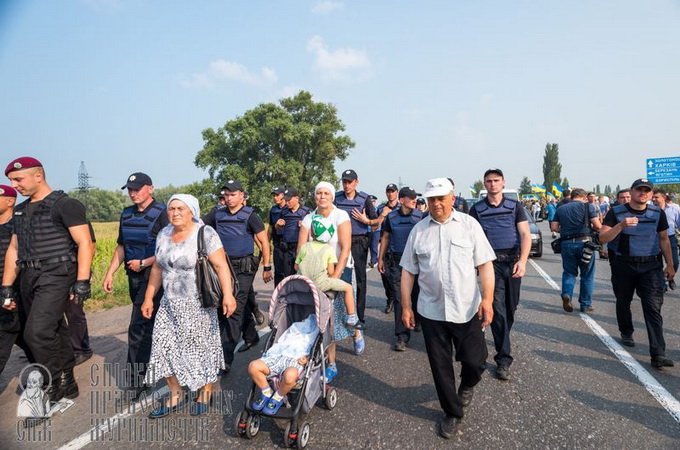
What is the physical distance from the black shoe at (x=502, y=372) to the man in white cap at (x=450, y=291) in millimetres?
919

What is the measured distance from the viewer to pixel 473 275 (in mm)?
3064

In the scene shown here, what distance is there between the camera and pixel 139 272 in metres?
4.10

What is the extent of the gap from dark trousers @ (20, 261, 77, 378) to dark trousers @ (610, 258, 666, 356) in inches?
242

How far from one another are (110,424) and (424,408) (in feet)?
9.14

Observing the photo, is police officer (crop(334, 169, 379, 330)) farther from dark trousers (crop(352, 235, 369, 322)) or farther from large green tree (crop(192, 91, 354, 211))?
large green tree (crop(192, 91, 354, 211))

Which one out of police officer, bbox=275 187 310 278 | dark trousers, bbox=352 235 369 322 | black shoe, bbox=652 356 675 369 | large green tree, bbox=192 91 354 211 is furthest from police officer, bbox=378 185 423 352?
large green tree, bbox=192 91 354 211

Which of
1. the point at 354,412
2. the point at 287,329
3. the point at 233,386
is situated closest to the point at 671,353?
the point at 354,412

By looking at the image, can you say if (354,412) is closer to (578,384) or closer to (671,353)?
(578,384)

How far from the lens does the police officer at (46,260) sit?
352 centimetres

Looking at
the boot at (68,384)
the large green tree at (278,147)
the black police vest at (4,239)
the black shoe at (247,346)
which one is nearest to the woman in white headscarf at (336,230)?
the black shoe at (247,346)

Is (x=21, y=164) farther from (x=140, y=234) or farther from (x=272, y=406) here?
(x=272, y=406)

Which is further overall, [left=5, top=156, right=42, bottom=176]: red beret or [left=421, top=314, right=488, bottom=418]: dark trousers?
[left=5, top=156, right=42, bottom=176]: red beret

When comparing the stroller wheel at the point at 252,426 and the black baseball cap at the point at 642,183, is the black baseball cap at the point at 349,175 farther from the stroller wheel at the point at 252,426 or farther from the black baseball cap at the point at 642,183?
the stroller wheel at the point at 252,426

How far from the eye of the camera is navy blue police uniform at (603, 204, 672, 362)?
4.19 metres
